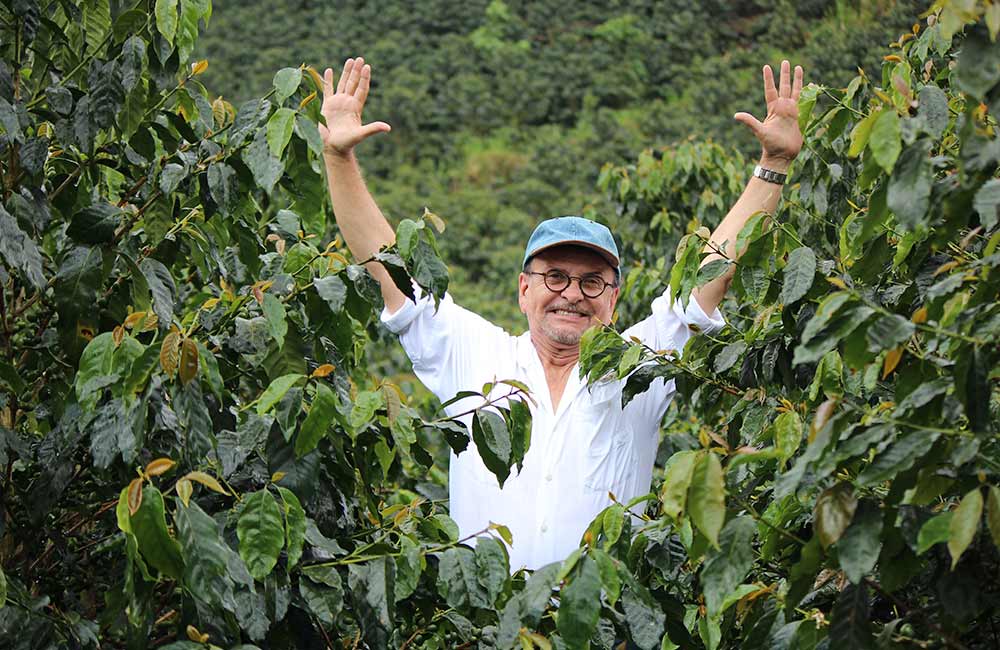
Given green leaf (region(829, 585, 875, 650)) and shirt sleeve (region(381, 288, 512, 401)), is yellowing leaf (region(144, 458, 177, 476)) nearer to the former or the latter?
green leaf (region(829, 585, 875, 650))

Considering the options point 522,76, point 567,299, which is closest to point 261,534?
point 567,299

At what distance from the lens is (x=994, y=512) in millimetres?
1394

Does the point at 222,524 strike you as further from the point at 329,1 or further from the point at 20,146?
the point at 329,1

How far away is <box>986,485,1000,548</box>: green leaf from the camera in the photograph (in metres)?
1.38

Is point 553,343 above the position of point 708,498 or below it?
above

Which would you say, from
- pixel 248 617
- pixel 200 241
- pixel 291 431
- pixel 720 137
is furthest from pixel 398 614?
pixel 720 137

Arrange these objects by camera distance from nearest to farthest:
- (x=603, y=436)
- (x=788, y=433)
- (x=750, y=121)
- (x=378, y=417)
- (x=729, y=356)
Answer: (x=788, y=433) < (x=378, y=417) < (x=729, y=356) < (x=750, y=121) < (x=603, y=436)

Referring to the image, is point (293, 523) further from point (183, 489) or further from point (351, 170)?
point (351, 170)

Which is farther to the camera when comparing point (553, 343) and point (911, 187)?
point (553, 343)

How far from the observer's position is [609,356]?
7.79 ft

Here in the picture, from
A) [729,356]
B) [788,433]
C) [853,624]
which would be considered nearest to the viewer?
[853,624]

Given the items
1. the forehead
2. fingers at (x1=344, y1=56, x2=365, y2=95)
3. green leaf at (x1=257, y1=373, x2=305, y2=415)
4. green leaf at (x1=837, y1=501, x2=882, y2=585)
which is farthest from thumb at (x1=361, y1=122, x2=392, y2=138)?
green leaf at (x1=837, y1=501, x2=882, y2=585)

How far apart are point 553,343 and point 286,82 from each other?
1.06m

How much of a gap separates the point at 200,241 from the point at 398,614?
2.60ft
